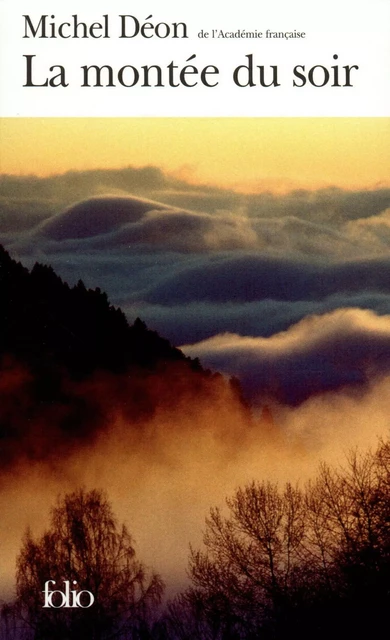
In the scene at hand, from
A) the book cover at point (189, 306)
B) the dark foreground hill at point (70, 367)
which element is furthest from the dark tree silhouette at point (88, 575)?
the dark foreground hill at point (70, 367)

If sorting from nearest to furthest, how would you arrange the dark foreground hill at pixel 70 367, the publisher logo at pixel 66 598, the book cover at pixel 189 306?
the publisher logo at pixel 66 598, the book cover at pixel 189 306, the dark foreground hill at pixel 70 367

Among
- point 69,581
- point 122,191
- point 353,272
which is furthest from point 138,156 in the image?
point 69,581

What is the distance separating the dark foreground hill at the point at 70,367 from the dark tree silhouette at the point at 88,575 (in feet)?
2.49

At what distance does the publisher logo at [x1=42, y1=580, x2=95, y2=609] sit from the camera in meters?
8.39

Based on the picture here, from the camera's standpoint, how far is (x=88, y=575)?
8867mm

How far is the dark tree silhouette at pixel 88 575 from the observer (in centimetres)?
855

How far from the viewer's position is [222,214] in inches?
359

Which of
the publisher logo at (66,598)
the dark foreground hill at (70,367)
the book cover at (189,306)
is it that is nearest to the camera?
the publisher logo at (66,598)

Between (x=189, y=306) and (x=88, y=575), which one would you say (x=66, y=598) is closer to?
(x=88, y=575)

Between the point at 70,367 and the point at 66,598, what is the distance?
2295 mm
